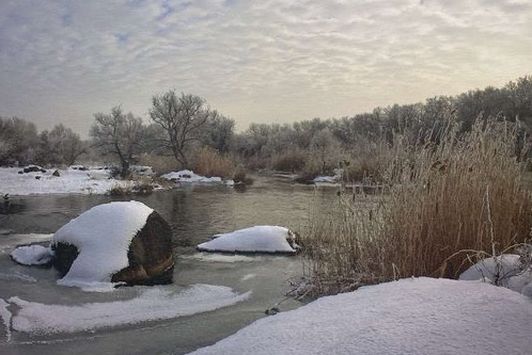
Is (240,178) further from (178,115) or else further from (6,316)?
(6,316)

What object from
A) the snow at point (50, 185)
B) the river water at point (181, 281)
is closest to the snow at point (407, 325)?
the river water at point (181, 281)

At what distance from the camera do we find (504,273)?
3.59 m

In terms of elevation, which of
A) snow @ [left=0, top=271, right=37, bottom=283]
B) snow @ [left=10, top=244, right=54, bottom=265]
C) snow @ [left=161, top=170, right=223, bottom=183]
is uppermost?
snow @ [left=161, top=170, right=223, bottom=183]

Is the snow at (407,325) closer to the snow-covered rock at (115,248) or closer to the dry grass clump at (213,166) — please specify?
the snow-covered rock at (115,248)

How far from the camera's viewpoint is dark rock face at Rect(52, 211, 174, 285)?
7137mm

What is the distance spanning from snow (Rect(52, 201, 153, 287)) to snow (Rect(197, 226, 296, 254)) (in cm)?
161

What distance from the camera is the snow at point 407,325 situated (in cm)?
226

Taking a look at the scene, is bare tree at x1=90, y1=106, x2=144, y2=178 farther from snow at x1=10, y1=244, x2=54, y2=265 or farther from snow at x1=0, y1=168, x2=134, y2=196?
snow at x1=10, y1=244, x2=54, y2=265

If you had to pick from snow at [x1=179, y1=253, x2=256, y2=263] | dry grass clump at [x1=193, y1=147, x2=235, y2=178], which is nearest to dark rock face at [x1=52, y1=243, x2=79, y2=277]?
snow at [x1=179, y1=253, x2=256, y2=263]

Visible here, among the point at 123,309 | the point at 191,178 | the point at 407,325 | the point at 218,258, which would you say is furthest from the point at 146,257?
the point at 191,178

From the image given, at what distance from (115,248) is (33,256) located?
1923 millimetres

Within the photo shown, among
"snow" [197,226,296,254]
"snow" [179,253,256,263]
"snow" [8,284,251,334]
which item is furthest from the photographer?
"snow" [197,226,296,254]

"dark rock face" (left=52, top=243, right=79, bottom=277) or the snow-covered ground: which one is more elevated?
the snow-covered ground

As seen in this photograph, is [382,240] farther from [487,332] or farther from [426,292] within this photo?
[487,332]
